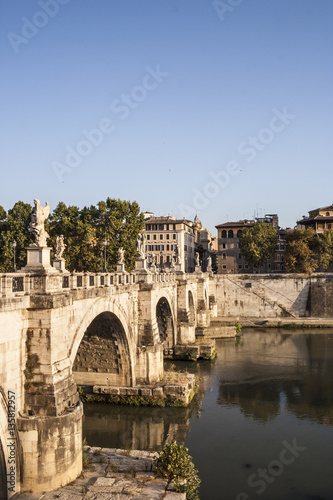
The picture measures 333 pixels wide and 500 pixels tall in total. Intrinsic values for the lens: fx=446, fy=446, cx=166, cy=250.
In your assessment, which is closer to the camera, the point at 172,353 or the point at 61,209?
the point at 172,353

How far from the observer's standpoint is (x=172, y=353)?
36625 millimetres

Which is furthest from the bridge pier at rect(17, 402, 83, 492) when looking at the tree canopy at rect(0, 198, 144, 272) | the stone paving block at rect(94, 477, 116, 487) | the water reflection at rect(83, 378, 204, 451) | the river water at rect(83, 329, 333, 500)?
the tree canopy at rect(0, 198, 144, 272)

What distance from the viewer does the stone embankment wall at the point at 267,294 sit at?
197ft

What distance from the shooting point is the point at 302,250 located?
62250 mm

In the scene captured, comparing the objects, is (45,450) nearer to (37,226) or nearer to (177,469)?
(177,469)

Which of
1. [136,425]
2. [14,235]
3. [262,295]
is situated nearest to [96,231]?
[14,235]

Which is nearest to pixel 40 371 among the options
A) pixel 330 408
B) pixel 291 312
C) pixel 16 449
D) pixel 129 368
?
pixel 16 449

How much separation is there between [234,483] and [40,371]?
8.70 meters

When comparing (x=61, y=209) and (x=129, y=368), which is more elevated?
(x=61, y=209)

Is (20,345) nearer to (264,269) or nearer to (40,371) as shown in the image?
(40,371)

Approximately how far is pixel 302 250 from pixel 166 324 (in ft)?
106

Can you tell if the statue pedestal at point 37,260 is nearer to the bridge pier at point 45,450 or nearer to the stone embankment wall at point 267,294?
Result: the bridge pier at point 45,450

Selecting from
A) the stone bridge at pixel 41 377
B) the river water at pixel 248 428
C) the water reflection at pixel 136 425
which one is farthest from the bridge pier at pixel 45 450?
the water reflection at pixel 136 425

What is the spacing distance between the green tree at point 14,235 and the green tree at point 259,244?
3206cm
